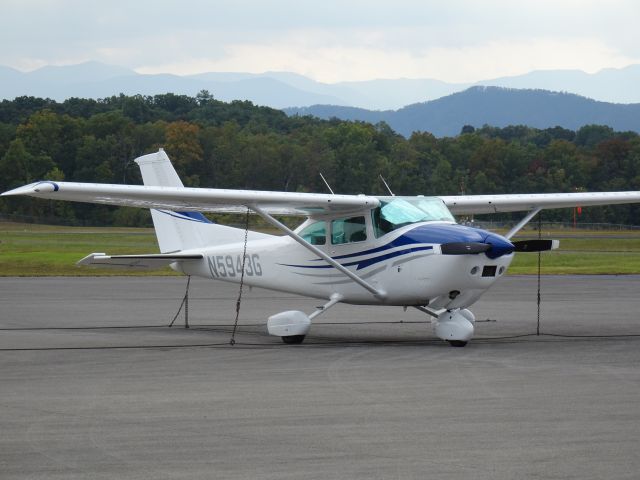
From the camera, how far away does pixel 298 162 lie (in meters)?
85.1

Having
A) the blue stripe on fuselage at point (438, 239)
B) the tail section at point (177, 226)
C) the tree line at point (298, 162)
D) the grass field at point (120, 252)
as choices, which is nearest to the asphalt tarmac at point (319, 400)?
the blue stripe on fuselage at point (438, 239)

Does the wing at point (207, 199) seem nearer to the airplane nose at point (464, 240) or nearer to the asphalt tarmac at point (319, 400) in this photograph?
the airplane nose at point (464, 240)

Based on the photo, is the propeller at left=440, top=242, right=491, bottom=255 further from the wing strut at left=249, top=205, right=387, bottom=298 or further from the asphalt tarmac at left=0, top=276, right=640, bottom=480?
the wing strut at left=249, top=205, right=387, bottom=298

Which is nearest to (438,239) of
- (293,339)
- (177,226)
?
(293,339)

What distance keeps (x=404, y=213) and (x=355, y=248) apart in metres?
0.95

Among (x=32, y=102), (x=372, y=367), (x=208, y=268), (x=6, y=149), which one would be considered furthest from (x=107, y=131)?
(x=372, y=367)

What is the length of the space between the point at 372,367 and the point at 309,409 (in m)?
3.27

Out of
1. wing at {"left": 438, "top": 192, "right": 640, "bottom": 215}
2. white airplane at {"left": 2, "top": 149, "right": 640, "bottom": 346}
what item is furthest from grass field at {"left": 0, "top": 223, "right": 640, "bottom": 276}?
white airplane at {"left": 2, "top": 149, "right": 640, "bottom": 346}

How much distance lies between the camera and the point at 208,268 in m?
19.1

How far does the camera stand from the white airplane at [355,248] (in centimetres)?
1534

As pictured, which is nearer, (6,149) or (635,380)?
(635,380)

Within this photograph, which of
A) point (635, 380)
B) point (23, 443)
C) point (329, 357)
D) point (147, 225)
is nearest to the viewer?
point (23, 443)

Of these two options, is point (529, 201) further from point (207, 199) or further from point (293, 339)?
point (207, 199)

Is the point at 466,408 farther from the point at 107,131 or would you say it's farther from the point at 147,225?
the point at 107,131
